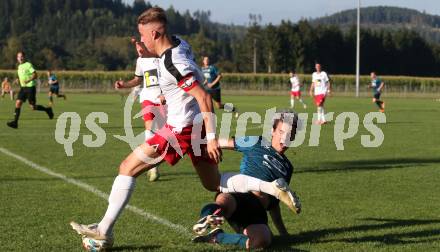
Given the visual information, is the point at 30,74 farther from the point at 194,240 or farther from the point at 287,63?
the point at 287,63

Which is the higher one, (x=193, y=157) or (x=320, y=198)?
(x=193, y=157)

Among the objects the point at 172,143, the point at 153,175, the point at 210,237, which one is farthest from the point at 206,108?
the point at 153,175

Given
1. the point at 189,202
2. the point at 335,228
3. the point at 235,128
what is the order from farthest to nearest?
the point at 235,128 → the point at 189,202 → the point at 335,228

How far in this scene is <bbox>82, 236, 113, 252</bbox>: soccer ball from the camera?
20.8 feet

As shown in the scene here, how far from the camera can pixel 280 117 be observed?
7035mm

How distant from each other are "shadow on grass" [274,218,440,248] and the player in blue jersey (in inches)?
8.4

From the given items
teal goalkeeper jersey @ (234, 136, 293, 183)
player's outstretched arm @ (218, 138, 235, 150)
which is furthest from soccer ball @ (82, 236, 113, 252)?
teal goalkeeper jersey @ (234, 136, 293, 183)

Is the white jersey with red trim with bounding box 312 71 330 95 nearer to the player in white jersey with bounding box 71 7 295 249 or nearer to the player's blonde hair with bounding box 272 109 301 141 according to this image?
the player's blonde hair with bounding box 272 109 301 141

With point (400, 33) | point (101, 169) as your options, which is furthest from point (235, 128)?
point (400, 33)

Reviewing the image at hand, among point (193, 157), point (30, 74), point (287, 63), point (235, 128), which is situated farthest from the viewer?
point (287, 63)

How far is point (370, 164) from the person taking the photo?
Answer: 14.1 metres

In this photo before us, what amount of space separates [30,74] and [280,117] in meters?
16.9

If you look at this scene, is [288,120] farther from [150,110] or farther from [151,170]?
[151,170]

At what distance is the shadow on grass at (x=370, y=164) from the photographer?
13203 millimetres
